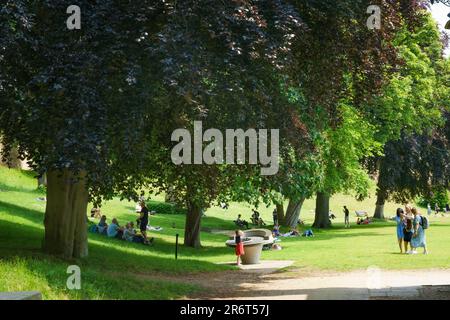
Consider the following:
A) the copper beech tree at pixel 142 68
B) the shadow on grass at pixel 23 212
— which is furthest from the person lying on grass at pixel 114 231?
the copper beech tree at pixel 142 68

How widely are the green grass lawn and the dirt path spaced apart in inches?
42.4

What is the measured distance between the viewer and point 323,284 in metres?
18.1

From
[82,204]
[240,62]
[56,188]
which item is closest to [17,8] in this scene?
[240,62]

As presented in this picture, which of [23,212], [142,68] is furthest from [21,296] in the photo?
[23,212]

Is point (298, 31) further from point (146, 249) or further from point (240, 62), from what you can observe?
point (146, 249)

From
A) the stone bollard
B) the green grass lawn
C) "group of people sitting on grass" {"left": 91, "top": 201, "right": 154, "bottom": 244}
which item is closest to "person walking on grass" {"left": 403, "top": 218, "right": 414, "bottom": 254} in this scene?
the green grass lawn

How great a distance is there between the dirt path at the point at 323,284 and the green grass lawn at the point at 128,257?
3.53 ft

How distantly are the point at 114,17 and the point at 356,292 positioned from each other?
762cm

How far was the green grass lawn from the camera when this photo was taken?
45.3ft

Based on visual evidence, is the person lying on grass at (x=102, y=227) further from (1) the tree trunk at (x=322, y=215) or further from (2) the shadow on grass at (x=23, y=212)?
(1) the tree trunk at (x=322, y=215)

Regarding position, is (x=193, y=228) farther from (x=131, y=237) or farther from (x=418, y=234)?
(x=418, y=234)

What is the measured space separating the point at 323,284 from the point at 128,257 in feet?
26.5

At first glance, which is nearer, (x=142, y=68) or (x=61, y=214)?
(x=142, y=68)

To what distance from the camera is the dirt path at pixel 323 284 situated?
602 inches
